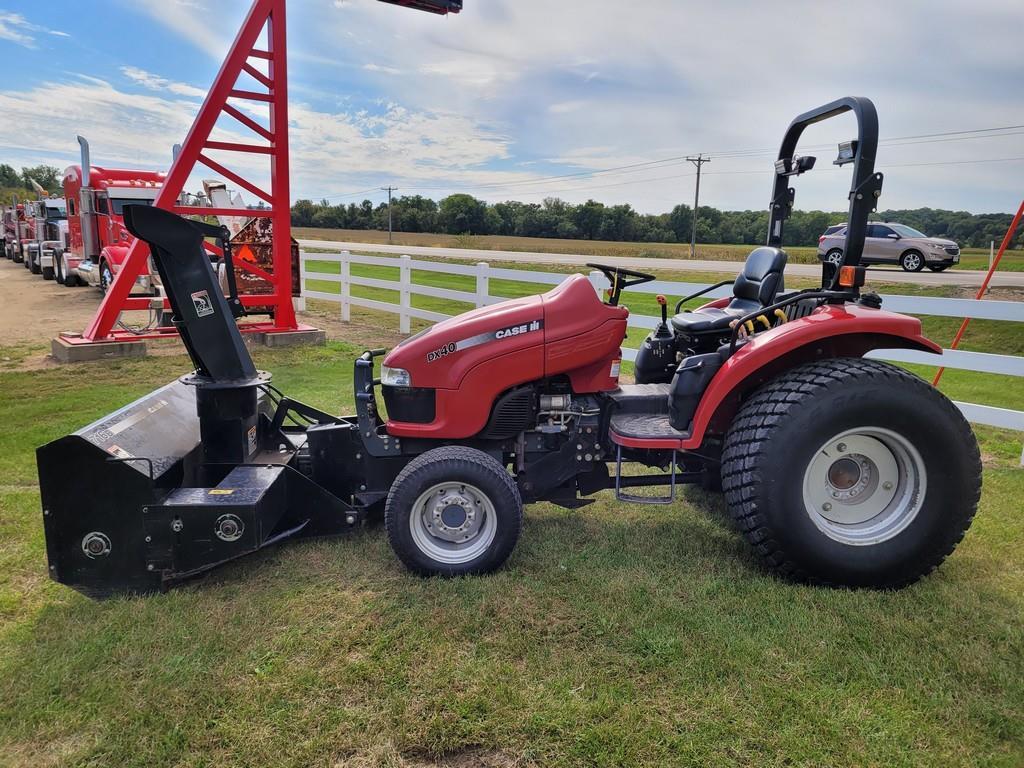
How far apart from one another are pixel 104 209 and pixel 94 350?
24.6 feet

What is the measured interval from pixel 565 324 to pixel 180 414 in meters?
2.06

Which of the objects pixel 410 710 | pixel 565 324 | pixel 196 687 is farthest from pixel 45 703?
pixel 565 324

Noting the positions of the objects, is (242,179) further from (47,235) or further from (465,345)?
(47,235)

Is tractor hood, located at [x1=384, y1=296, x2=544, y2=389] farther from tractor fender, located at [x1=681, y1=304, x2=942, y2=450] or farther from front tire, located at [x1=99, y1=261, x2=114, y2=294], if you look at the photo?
front tire, located at [x1=99, y1=261, x2=114, y2=294]

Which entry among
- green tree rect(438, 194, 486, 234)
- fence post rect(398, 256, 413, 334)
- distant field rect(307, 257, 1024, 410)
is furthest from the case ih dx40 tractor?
green tree rect(438, 194, 486, 234)

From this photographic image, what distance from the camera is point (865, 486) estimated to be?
3127 millimetres

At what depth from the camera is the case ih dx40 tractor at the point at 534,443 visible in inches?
113

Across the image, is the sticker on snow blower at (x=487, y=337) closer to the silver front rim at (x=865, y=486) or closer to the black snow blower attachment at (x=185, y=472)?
the black snow blower attachment at (x=185, y=472)

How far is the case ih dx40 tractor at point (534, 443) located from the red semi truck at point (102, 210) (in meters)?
10.2

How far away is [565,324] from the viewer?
3205mm

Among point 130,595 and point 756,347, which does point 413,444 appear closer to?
point 130,595

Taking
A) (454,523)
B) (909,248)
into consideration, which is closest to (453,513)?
(454,523)

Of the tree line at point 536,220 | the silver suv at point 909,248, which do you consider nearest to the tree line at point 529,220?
the tree line at point 536,220

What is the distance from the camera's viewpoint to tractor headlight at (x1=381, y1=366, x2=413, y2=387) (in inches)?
126
